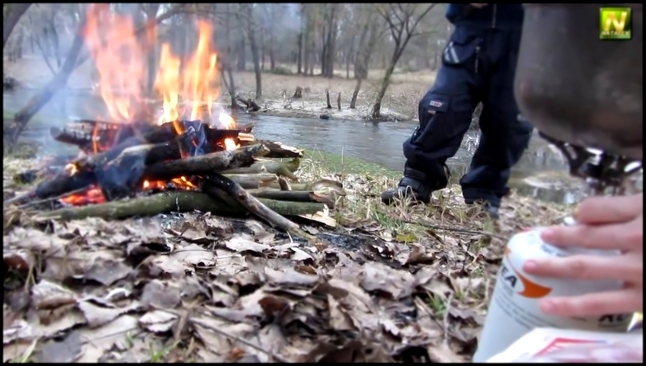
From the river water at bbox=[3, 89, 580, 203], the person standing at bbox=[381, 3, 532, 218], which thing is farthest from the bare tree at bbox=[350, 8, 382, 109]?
the river water at bbox=[3, 89, 580, 203]

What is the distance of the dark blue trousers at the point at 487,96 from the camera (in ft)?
3.65

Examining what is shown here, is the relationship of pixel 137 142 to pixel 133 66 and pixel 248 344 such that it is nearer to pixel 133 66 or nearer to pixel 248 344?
pixel 133 66

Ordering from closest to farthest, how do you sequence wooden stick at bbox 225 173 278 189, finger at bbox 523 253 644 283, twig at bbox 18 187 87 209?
finger at bbox 523 253 644 283 < twig at bbox 18 187 87 209 < wooden stick at bbox 225 173 278 189

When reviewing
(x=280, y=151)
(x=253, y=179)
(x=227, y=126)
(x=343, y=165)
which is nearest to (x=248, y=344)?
(x=227, y=126)

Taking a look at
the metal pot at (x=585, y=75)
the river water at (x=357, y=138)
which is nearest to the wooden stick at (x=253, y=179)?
the river water at (x=357, y=138)

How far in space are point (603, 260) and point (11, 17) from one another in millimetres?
1193

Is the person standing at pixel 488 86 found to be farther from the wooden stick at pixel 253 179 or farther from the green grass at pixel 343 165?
the green grass at pixel 343 165

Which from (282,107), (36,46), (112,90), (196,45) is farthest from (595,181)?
(282,107)

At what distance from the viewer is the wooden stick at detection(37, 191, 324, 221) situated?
3.89ft

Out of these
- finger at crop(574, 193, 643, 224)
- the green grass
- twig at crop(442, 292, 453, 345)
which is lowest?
the green grass

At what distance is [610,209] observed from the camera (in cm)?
98

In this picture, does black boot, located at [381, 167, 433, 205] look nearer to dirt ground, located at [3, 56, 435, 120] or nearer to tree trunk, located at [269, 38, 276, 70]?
dirt ground, located at [3, 56, 435, 120]

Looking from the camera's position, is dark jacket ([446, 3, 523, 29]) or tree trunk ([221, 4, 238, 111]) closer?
dark jacket ([446, 3, 523, 29])

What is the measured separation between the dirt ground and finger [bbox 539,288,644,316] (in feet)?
1.95
